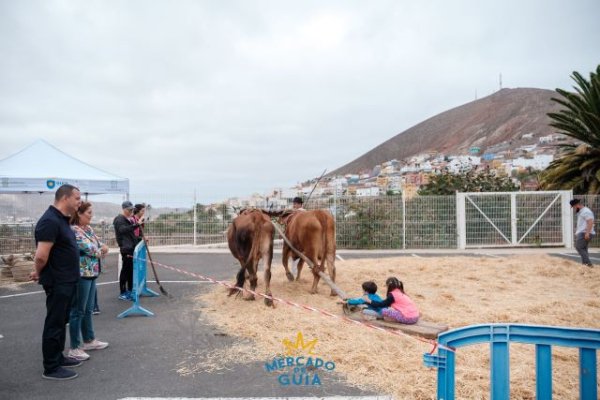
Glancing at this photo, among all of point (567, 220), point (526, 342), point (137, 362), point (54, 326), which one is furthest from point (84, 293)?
point (567, 220)

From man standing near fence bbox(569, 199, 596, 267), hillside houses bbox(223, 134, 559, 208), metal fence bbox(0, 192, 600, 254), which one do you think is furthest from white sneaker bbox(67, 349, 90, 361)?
metal fence bbox(0, 192, 600, 254)

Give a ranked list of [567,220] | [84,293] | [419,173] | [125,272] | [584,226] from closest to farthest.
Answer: [84,293]
[125,272]
[584,226]
[567,220]
[419,173]

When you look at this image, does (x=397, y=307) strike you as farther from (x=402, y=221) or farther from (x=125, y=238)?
(x=402, y=221)

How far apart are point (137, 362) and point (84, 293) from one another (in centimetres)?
102

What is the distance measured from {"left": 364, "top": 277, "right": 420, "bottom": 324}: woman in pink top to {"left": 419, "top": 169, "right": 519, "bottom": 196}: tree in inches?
549

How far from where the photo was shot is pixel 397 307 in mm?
5316

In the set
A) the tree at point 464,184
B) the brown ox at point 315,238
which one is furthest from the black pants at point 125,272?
the tree at point 464,184

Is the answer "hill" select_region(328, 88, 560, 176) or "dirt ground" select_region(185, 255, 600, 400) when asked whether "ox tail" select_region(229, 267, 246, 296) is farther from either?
"hill" select_region(328, 88, 560, 176)

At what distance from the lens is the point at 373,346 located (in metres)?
4.56

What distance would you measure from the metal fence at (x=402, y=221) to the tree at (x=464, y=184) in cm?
215

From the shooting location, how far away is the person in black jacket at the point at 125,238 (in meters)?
7.38

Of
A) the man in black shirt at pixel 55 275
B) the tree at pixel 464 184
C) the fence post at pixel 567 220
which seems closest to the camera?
the man in black shirt at pixel 55 275

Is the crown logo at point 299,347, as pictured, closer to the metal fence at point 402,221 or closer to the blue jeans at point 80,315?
the blue jeans at point 80,315

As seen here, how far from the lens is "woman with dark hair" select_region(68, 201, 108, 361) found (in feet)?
15.0
